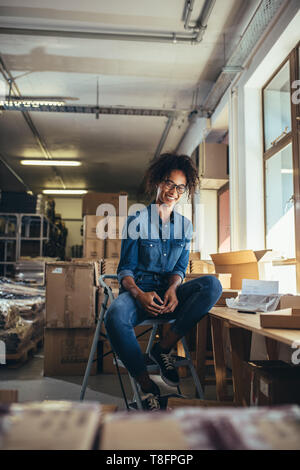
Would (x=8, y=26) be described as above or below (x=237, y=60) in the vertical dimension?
above

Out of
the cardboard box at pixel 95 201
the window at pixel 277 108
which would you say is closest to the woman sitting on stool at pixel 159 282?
the window at pixel 277 108

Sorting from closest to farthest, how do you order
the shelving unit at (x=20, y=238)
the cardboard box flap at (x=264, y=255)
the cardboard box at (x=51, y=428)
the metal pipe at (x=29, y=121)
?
the cardboard box at (x=51, y=428) → the cardboard box flap at (x=264, y=255) → the metal pipe at (x=29, y=121) → the shelving unit at (x=20, y=238)

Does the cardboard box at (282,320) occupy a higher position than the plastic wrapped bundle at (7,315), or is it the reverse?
the cardboard box at (282,320)

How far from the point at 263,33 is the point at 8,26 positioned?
227 cm

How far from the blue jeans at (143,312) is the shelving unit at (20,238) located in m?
6.26

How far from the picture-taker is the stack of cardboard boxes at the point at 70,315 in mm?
2805

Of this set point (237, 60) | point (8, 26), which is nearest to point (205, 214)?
point (237, 60)

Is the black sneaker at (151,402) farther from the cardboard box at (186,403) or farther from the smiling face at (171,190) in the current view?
the smiling face at (171,190)

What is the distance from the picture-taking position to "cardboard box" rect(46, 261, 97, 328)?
2.86 meters

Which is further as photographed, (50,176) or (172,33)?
(50,176)

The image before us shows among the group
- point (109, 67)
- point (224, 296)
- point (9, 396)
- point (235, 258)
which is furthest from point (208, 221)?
point (9, 396)
